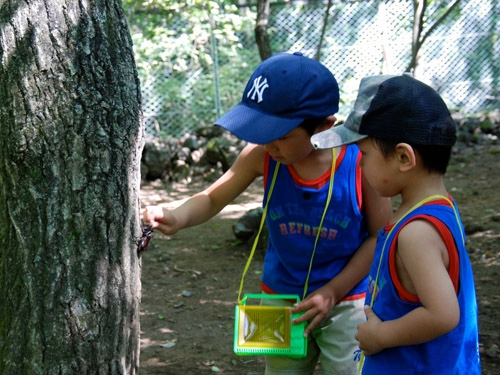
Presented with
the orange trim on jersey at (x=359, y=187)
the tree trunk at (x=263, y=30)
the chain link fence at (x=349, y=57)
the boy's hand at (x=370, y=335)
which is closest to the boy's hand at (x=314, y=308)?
the orange trim on jersey at (x=359, y=187)

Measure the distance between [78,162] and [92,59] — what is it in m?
0.30

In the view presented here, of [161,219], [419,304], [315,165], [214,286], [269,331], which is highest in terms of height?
[315,165]

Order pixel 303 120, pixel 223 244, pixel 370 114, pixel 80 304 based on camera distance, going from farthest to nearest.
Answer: pixel 223 244 < pixel 303 120 < pixel 80 304 < pixel 370 114

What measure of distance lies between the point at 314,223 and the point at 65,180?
35.6 inches

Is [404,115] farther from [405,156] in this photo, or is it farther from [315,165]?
[315,165]

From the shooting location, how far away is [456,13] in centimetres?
1162

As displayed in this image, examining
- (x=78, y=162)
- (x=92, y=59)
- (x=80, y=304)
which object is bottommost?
(x=80, y=304)

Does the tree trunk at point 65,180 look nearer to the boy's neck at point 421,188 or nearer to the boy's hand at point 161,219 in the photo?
the boy's hand at point 161,219

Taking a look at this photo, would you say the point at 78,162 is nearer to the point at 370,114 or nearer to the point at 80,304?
the point at 80,304

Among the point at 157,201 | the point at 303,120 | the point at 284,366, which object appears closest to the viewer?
the point at 303,120

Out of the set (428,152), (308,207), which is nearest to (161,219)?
(308,207)

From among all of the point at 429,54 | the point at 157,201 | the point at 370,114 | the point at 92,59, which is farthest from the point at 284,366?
the point at 429,54

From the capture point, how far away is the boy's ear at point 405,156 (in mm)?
1885

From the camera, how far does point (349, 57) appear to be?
11.7 m
